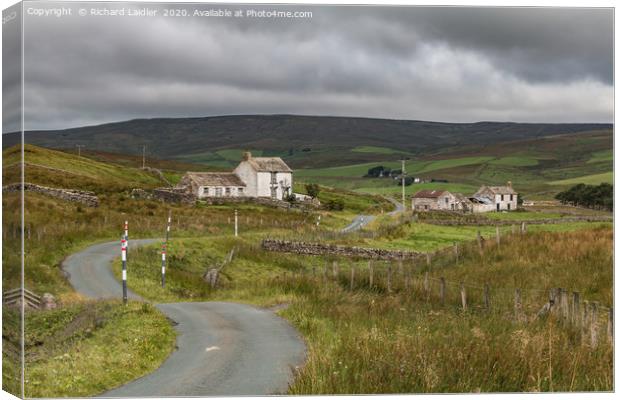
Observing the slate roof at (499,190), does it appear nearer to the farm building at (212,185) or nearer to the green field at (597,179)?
the green field at (597,179)

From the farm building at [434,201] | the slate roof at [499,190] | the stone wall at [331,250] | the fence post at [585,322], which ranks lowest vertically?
the stone wall at [331,250]

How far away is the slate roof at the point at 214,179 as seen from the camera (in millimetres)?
79312

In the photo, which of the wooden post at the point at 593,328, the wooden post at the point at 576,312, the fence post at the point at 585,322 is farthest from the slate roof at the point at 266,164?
the wooden post at the point at 593,328

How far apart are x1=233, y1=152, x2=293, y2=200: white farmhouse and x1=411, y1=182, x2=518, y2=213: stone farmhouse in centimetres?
1556

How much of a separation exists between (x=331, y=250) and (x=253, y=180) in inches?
1605

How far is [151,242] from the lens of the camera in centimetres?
3322

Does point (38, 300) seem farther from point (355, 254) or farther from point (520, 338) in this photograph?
point (355, 254)

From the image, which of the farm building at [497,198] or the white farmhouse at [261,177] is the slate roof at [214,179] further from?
the farm building at [497,198]

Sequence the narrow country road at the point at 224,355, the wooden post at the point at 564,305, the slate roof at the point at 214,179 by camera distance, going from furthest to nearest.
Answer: the slate roof at the point at 214,179
the wooden post at the point at 564,305
the narrow country road at the point at 224,355

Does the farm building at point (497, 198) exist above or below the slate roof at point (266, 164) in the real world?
below

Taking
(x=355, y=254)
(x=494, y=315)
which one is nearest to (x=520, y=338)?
(x=494, y=315)

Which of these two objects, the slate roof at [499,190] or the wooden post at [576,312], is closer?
the wooden post at [576,312]

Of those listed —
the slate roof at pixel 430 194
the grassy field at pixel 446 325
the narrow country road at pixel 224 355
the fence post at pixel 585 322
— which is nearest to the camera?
the grassy field at pixel 446 325

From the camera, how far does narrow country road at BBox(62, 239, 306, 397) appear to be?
1233 cm
